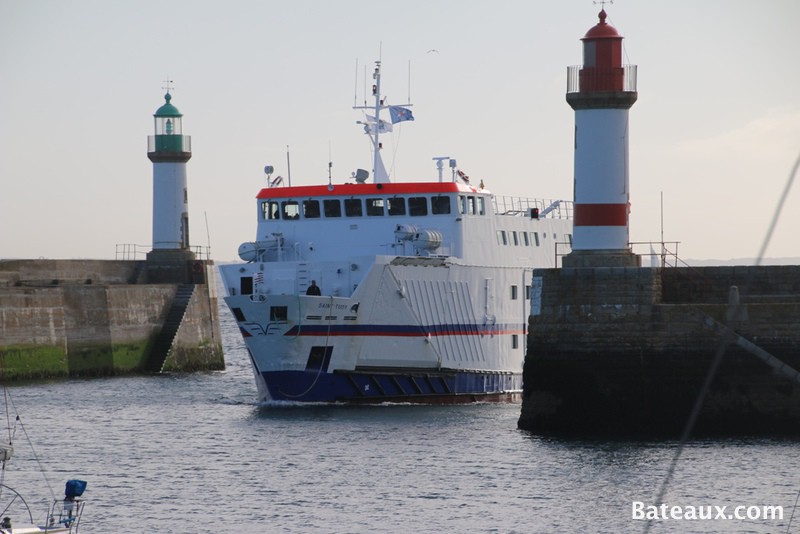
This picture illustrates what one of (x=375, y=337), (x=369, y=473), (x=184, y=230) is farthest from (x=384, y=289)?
(x=184, y=230)

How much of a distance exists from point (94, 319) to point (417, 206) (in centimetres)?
1533

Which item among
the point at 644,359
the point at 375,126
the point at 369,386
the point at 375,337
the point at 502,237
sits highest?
the point at 375,126

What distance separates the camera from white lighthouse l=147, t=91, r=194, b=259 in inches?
2263

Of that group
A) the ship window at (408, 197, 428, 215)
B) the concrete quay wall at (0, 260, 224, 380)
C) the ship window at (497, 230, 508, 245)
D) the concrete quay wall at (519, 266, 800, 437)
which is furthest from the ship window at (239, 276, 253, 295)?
the concrete quay wall at (0, 260, 224, 380)

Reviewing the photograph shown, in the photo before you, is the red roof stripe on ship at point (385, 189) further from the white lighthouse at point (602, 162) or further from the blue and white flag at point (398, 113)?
the white lighthouse at point (602, 162)

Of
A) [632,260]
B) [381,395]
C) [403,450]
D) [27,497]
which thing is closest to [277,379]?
[381,395]

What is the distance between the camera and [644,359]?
3123 centimetres

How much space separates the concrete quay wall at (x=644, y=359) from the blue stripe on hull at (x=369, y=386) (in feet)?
19.0

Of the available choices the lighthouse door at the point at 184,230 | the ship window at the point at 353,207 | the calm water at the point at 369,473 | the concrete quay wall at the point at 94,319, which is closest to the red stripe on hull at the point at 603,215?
the calm water at the point at 369,473

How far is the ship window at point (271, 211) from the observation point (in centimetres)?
4094

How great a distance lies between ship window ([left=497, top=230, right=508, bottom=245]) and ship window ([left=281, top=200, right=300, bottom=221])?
5.49m

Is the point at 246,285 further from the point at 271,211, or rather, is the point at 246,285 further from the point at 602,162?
the point at 602,162

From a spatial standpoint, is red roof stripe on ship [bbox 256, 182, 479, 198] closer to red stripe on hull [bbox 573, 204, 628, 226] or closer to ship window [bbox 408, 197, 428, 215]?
ship window [bbox 408, 197, 428, 215]

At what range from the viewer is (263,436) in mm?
33281
